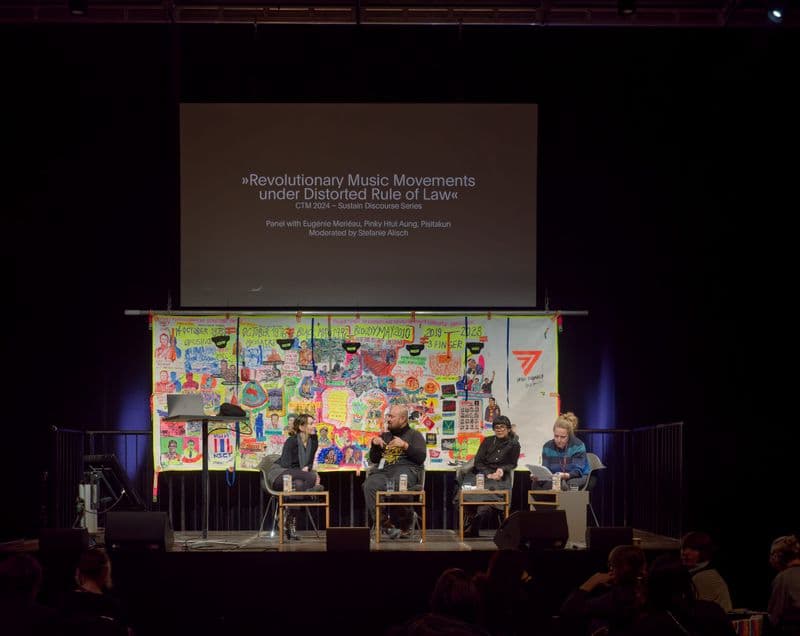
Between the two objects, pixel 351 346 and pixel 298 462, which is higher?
pixel 351 346

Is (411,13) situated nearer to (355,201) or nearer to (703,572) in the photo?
(355,201)

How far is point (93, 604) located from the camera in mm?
4559

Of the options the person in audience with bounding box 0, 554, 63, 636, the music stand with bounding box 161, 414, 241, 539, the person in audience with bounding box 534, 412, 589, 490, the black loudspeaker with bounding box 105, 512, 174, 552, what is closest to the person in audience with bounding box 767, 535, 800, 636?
the person in audience with bounding box 0, 554, 63, 636

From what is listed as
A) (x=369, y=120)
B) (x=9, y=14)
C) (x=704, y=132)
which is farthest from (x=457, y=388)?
(x=9, y=14)

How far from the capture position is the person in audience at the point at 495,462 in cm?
935

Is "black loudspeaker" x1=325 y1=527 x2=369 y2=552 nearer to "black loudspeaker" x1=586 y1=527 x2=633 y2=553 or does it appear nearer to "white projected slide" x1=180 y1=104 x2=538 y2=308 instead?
"black loudspeaker" x1=586 y1=527 x2=633 y2=553

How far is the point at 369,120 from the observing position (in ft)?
33.5

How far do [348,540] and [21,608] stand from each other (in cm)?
347

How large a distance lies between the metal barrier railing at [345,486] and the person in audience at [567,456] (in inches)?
26.1

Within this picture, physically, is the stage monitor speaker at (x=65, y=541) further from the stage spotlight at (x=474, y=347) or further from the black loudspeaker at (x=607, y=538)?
the stage spotlight at (x=474, y=347)

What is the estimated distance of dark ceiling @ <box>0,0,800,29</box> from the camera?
30.9ft

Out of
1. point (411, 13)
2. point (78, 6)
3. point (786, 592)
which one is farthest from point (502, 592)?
point (78, 6)

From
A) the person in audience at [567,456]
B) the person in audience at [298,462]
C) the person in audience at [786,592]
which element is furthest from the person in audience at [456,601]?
the person in audience at [567,456]

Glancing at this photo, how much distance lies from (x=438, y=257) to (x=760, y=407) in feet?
11.3
